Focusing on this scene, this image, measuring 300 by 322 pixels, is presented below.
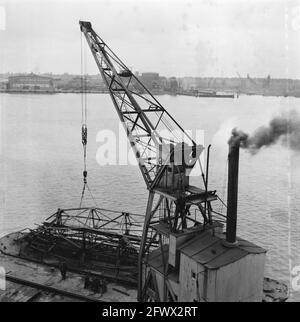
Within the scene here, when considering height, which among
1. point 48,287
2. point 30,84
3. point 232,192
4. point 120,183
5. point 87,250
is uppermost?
point 30,84

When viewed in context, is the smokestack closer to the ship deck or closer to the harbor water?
the ship deck

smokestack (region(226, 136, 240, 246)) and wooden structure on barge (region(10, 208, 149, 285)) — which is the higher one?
smokestack (region(226, 136, 240, 246))

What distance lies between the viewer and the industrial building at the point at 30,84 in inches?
5210

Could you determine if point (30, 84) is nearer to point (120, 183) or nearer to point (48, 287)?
point (120, 183)

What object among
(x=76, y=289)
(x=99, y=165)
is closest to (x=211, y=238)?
(x=76, y=289)

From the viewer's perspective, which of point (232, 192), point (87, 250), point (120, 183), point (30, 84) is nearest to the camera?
point (232, 192)

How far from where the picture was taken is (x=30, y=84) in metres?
136

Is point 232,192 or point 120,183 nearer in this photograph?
point 232,192

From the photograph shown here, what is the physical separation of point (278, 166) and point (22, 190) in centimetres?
2790

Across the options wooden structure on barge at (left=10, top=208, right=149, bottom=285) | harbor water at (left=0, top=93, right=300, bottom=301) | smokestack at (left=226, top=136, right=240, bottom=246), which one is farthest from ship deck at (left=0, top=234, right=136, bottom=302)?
harbor water at (left=0, top=93, right=300, bottom=301)

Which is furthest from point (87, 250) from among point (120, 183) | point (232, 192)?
point (120, 183)

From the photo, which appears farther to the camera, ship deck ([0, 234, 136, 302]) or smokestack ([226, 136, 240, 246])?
ship deck ([0, 234, 136, 302])

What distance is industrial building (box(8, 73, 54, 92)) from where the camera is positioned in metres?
132

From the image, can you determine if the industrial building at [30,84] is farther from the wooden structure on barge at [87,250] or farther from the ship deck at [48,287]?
the ship deck at [48,287]
